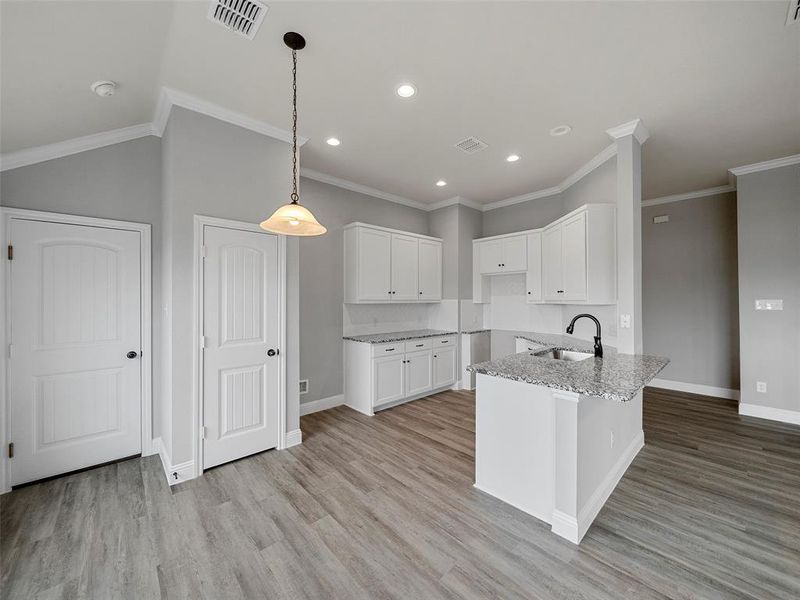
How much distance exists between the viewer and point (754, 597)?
5.26 feet

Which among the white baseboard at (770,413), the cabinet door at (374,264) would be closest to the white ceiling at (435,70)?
the cabinet door at (374,264)

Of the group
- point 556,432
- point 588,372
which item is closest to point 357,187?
point 588,372

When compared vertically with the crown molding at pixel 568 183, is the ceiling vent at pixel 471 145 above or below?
above

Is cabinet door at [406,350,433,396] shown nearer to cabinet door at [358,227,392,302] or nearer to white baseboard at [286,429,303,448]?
cabinet door at [358,227,392,302]

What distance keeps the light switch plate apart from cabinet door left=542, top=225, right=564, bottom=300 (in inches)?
92.1

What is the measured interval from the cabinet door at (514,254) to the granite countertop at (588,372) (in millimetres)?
2178

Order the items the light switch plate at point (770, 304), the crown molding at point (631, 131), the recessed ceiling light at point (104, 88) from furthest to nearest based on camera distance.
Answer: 1. the light switch plate at point (770, 304)
2. the crown molding at point (631, 131)
3. the recessed ceiling light at point (104, 88)

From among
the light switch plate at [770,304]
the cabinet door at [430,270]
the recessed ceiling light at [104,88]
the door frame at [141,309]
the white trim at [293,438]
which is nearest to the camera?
the recessed ceiling light at [104,88]

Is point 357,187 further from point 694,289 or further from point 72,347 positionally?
point 694,289

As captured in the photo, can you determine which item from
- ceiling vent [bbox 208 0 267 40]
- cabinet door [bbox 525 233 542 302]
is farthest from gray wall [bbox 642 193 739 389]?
ceiling vent [bbox 208 0 267 40]

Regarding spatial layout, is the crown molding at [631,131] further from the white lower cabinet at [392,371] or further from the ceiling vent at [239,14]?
the white lower cabinet at [392,371]

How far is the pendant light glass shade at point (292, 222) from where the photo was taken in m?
2.04

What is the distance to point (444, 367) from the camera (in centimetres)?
499

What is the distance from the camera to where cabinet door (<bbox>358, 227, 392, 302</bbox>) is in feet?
14.4
